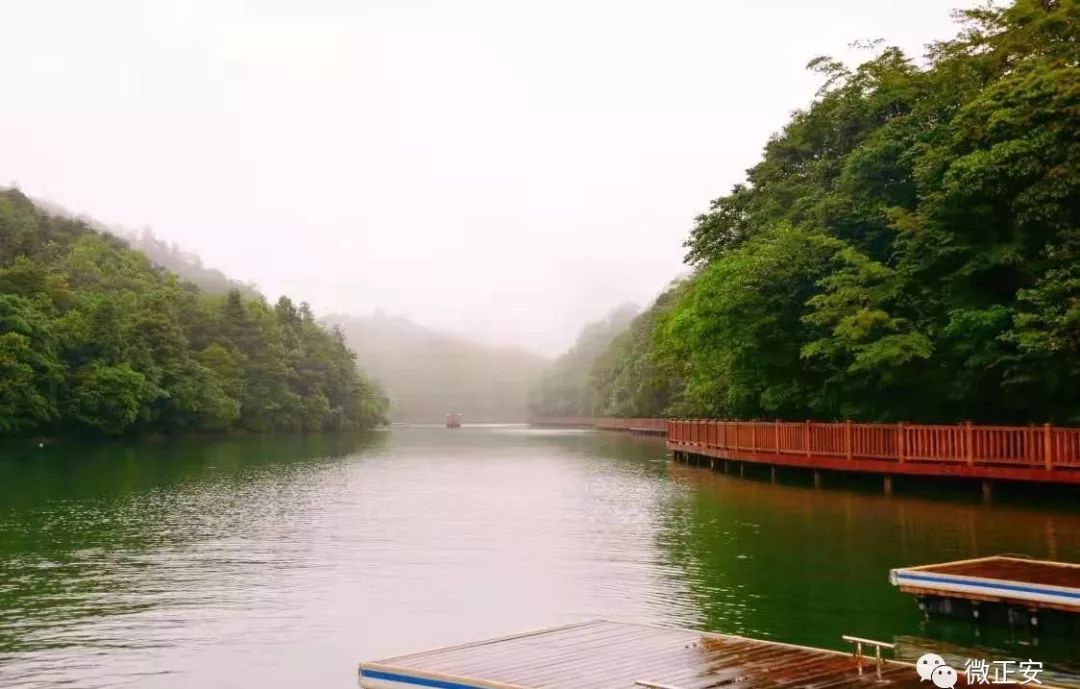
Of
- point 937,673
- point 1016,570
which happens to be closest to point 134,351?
point 1016,570

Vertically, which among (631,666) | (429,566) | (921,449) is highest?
(921,449)

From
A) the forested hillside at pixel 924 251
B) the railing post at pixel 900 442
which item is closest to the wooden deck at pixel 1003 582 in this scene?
the forested hillside at pixel 924 251

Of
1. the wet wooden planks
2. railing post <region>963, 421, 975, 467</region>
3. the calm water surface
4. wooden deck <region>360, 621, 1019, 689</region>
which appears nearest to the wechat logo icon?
wooden deck <region>360, 621, 1019, 689</region>

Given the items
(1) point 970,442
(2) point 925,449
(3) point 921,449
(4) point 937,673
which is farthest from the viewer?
(3) point 921,449

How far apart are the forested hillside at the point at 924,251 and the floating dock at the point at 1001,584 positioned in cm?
1430

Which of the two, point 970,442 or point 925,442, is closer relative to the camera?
point 970,442

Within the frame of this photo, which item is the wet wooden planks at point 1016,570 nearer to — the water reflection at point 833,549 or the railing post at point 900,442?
the water reflection at point 833,549

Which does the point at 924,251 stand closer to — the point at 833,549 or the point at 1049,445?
the point at 1049,445

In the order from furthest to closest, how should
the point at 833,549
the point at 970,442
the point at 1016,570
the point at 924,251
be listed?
the point at 924,251, the point at 970,442, the point at 833,549, the point at 1016,570

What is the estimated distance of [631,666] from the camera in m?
9.91

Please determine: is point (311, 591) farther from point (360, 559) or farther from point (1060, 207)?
point (1060, 207)

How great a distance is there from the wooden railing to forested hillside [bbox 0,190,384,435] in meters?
54.2

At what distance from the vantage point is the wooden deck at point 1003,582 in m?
12.9

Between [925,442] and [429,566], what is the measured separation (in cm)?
1862
